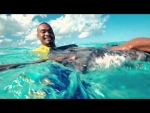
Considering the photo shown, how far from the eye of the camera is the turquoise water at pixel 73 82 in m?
2.98

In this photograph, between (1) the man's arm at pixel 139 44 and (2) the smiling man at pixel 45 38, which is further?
(2) the smiling man at pixel 45 38

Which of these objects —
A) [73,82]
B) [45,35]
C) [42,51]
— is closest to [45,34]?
[45,35]

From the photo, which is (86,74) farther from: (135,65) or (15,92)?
(15,92)

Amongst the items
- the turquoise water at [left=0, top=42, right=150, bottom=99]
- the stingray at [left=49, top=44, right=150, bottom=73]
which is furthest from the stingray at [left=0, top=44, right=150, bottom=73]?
the turquoise water at [left=0, top=42, right=150, bottom=99]

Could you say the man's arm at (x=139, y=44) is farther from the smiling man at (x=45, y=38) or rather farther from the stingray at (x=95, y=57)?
the smiling man at (x=45, y=38)

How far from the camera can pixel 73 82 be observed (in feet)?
10.5

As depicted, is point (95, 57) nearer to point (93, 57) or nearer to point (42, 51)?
point (93, 57)

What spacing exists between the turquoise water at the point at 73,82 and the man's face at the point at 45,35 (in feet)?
3.85

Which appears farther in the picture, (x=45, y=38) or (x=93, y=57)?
(x=45, y=38)

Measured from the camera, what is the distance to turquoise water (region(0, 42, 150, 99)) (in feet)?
9.79

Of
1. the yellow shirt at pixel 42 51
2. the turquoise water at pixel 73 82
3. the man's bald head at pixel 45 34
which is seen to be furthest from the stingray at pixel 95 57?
the man's bald head at pixel 45 34

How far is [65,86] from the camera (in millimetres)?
3072

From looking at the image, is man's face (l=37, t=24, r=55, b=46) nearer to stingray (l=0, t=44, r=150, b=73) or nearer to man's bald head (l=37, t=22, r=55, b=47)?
man's bald head (l=37, t=22, r=55, b=47)

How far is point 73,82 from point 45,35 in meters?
1.94
